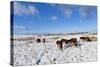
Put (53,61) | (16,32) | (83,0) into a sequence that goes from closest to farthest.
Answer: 1. (16,32)
2. (53,61)
3. (83,0)

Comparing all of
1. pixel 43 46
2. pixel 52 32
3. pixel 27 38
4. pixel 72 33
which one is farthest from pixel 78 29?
pixel 27 38

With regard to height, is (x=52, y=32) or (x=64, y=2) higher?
(x=64, y=2)

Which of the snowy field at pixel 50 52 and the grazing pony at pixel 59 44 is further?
the grazing pony at pixel 59 44

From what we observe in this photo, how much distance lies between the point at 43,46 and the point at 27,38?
9.0 inches

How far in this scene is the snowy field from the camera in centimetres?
240

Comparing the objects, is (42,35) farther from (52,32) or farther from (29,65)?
(29,65)

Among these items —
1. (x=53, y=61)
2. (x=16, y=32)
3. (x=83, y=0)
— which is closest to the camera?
(x=16, y=32)

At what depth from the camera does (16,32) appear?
2.38 metres

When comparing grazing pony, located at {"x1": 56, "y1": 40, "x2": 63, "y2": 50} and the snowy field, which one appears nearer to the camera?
the snowy field

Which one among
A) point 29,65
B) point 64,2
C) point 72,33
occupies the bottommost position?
point 29,65

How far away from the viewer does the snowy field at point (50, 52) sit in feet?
7.88

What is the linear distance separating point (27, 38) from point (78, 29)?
70 cm

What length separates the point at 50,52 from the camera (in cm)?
254

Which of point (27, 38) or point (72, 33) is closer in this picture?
point (27, 38)
